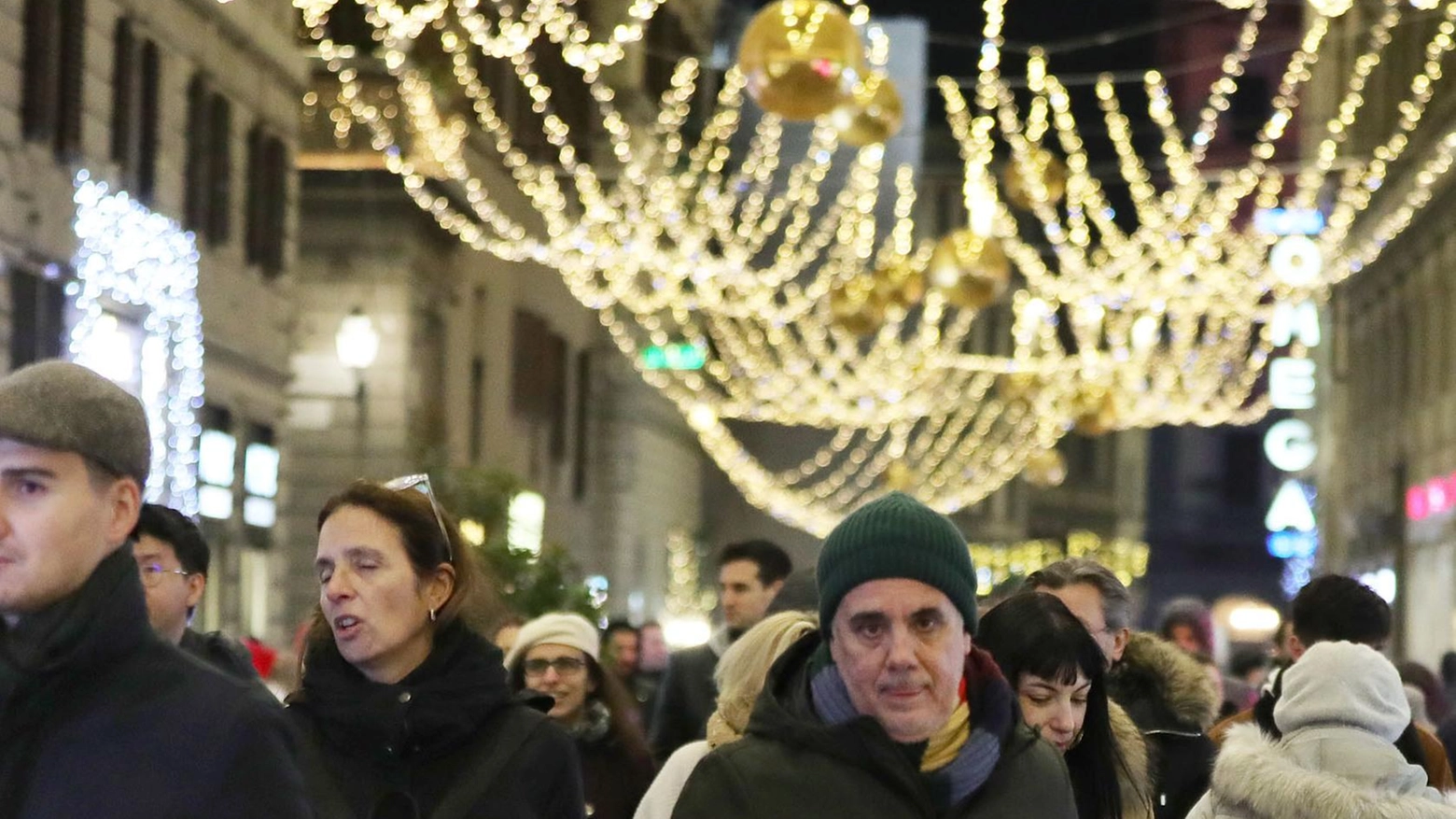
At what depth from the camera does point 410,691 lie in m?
5.43

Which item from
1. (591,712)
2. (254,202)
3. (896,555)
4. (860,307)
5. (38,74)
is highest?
(38,74)

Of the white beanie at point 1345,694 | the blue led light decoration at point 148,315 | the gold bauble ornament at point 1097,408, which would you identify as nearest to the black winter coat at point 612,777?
the white beanie at point 1345,694

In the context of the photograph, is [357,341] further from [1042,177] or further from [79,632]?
[79,632]

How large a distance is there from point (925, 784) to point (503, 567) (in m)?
A: 13.2

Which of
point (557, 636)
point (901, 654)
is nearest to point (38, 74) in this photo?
point (557, 636)

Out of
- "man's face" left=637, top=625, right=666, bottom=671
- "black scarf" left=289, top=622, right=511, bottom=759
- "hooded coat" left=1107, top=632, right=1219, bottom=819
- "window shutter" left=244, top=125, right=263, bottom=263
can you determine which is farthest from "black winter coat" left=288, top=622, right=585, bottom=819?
"window shutter" left=244, top=125, right=263, bottom=263

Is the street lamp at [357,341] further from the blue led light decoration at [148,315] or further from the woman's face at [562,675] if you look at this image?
the woman's face at [562,675]

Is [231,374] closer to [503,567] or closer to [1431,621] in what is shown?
[503,567]

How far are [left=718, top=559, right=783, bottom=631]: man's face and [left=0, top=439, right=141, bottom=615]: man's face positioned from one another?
716 centimetres

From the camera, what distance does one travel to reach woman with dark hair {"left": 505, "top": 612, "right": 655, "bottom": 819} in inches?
338

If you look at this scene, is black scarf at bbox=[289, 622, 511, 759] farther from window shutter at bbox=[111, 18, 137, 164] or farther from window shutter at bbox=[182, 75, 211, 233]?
window shutter at bbox=[182, 75, 211, 233]

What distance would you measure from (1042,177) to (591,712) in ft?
39.9

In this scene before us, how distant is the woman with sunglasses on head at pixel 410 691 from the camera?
537 cm

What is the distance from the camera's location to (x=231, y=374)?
999 inches
